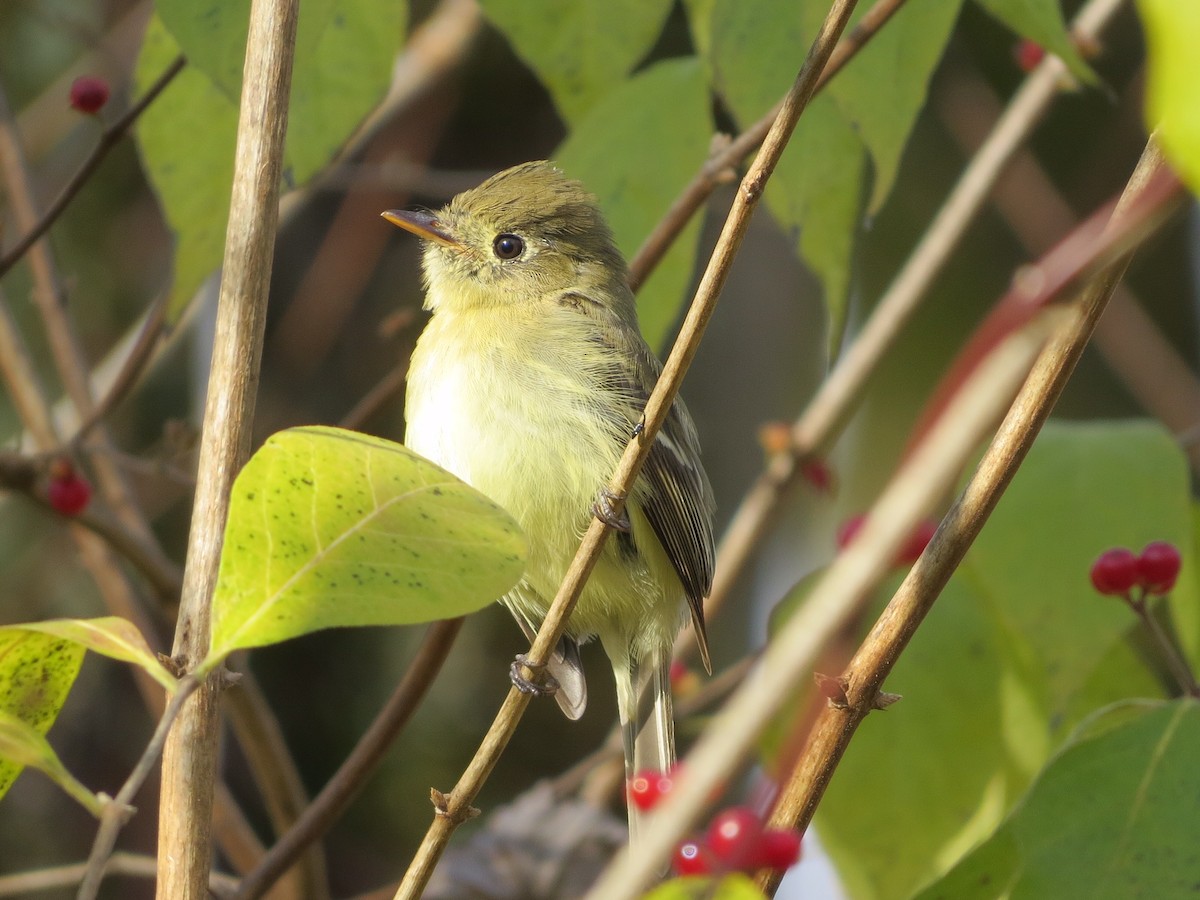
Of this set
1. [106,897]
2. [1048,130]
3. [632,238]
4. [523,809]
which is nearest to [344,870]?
[106,897]

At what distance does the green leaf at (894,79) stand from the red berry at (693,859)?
41.3 inches

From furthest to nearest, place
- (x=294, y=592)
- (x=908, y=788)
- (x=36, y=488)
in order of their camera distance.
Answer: (x=36, y=488), (x=908, y=788), (x=294, y=592)

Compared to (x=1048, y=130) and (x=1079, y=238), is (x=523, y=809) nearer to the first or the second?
(x=1079, y=238)

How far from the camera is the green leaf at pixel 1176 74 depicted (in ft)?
2.13

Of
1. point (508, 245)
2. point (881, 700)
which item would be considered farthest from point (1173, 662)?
point (508, 245)

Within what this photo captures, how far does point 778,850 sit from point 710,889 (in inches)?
11.1

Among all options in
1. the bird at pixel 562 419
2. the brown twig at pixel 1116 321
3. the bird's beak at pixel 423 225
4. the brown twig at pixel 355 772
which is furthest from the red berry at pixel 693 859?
the brown twig at pixel 1116 321

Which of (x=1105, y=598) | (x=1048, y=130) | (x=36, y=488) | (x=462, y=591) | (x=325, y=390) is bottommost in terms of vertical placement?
(x=462, y=591)

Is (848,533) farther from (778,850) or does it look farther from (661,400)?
(778,850)

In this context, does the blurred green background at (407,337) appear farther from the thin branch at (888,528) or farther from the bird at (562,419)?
the thin branch at (888,528)

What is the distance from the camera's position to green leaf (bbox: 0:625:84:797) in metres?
1.36

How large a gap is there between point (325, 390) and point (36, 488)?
2.12 meters

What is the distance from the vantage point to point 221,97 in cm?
244

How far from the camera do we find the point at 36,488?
2707mm
